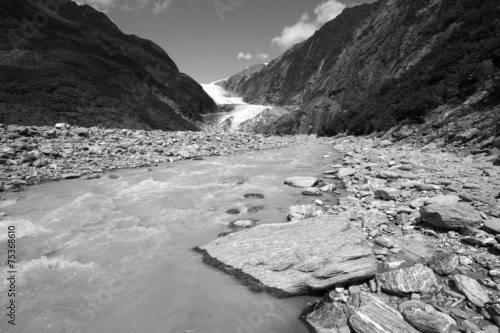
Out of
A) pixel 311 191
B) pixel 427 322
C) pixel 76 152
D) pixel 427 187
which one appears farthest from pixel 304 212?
pixel 76 152

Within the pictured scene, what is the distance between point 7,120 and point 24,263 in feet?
82.1

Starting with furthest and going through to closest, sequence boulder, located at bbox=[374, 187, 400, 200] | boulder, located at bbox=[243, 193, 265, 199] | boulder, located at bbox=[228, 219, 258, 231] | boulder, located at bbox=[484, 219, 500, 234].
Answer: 1. boulder, located at bbox=[243, 193, 265, 199]
2. boulder, located at bbox=[374, 187, 400, 200]
3. boulder, located at bbox=[228, 219, 258, 231]
4. boulder, located at bbox=[484, 219, 500, 234]

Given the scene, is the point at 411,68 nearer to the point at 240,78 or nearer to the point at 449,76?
the point at 449,76

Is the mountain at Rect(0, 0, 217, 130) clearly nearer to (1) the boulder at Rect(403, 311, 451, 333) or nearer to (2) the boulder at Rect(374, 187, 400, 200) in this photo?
(2) the boulder at Rect(374, 187, 400, 200)

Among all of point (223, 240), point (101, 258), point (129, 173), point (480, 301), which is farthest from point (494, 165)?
point (129, 173)

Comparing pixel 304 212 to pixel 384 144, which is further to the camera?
pixel 384 144

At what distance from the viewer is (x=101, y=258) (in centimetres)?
553

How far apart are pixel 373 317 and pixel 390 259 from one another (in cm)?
152

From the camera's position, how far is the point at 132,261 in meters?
5.42

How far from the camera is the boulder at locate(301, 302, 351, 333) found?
11.5ft

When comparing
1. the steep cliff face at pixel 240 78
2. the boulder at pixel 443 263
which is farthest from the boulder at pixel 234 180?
the steep cliff face at pixel 240 78

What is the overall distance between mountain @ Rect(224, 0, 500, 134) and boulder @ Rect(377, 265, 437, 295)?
1299cm

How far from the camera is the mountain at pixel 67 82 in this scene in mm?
A: 28250

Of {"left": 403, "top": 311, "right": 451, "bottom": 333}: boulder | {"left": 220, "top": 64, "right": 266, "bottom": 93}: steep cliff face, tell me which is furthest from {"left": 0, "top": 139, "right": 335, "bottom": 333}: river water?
{"left": 220, "top": 64, "right": 266, "bottom": 93}: steep cliff face
